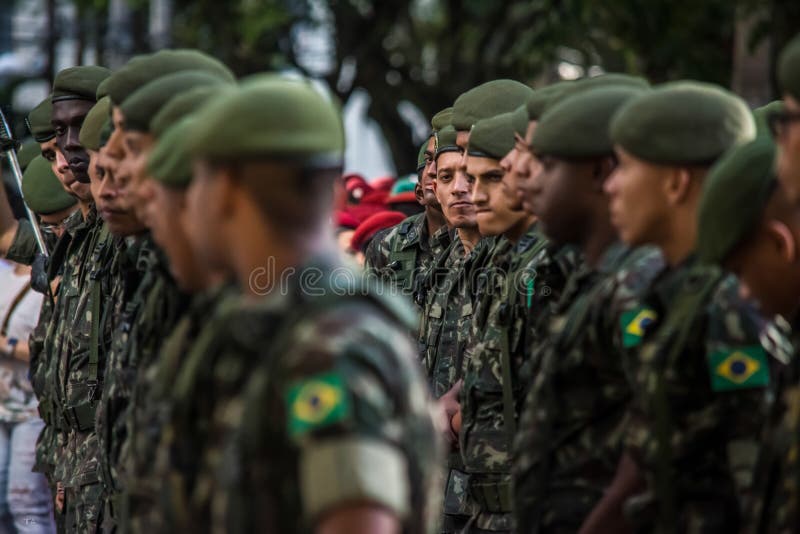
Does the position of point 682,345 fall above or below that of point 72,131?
above

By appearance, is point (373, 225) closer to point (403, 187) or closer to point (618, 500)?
point (403, 187)

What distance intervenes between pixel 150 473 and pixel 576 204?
1618mm

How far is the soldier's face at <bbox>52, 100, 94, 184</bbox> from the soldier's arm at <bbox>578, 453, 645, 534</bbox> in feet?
13.9

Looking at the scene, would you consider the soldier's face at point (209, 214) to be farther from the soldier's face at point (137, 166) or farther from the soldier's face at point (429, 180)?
the soldier's face at point (429, 180)

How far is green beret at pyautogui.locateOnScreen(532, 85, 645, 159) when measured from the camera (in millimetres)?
5238

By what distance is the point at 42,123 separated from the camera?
31.6 ft

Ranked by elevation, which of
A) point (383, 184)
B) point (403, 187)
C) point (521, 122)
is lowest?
point (383, 184)

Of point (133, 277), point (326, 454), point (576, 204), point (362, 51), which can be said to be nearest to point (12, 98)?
point (362, 51)

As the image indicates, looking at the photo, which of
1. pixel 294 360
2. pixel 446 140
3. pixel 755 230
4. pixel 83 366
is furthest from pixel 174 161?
pixel 446 140

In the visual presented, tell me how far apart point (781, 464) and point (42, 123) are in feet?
21.0

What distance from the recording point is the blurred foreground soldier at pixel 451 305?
7.65 m

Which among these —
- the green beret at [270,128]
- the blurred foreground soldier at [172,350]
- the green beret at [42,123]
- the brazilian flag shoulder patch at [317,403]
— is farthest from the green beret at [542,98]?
the green beret at [42,123]

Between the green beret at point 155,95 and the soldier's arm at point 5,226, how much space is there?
16.2 feet

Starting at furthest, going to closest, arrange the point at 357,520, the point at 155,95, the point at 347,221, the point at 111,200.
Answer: the point at 347,221, the point at 111,200, the point at 155,95, the point at 357,520
